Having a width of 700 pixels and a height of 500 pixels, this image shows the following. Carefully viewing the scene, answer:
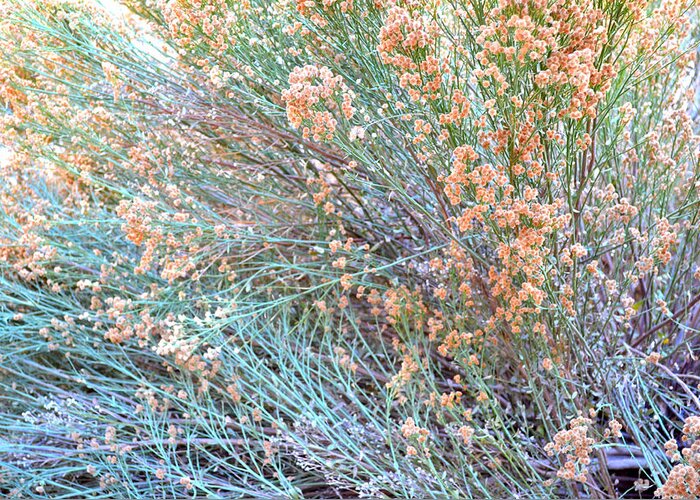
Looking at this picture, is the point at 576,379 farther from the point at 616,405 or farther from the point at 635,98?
the point at 635,98

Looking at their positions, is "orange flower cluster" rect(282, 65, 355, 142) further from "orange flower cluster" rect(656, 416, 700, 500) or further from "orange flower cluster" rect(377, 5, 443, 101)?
"orange flower cluster" rect(656, 416, 700, 500)

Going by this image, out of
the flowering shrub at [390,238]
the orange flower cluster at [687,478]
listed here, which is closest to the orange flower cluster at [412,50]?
the flowering shrub at [390,238]

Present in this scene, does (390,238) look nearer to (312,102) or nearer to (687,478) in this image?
(312,102)

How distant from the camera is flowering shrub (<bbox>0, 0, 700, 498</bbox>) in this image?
1472mm

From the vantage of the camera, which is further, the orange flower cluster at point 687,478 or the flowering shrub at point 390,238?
the flowering shrub at point 390,238

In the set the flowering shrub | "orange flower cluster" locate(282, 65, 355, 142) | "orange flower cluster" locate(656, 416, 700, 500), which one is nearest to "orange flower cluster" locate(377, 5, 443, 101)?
the flowering shrub

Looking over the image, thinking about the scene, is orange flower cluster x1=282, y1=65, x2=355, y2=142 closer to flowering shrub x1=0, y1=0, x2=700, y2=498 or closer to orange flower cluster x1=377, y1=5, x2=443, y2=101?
flowering shrub x1=0, y1=0, x2=700, y2=498

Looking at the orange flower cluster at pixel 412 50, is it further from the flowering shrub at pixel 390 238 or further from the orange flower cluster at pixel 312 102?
the orange flower cluster at pixel 312 102

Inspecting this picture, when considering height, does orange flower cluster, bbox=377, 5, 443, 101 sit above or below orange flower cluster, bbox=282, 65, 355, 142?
above

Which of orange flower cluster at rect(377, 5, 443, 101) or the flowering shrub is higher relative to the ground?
orange flower cluster at rect(377, 5, 443, 101)

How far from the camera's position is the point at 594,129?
5.24 feet

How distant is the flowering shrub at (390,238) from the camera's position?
1472mm

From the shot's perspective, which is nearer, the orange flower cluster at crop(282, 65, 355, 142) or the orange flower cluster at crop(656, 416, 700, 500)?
the orange flower cluster at crop(656, 416, 700, 500)

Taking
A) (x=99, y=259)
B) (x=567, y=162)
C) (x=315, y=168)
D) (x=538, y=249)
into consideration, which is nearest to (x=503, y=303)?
(x=538, y=249)
